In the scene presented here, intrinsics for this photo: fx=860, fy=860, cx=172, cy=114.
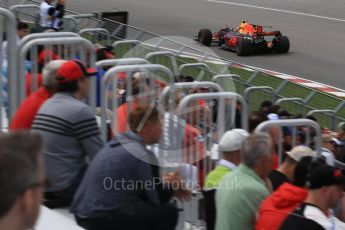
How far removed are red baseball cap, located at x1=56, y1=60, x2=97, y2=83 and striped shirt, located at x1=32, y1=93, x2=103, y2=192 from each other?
0.11m

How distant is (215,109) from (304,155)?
3.95 feet

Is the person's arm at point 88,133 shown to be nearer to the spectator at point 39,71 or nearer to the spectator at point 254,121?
the spectator at point 39,71

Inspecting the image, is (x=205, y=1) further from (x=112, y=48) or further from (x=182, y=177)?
(x=182, y=177)

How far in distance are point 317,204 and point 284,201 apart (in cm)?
39

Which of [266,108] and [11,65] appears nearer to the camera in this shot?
[11,65]

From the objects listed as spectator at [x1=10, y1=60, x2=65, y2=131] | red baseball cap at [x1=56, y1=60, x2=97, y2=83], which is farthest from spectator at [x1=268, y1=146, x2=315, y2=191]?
spectator at [x1=10, y1=60, x2=65, y2=131]

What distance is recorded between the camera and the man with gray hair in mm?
5270

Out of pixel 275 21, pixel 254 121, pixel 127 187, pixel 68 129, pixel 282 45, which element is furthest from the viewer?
pixel 275 21

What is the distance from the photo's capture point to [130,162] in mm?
4930

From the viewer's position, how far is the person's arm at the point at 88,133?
562 cm

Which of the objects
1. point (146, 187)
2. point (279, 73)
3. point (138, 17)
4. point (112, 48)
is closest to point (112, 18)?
point (279, 73)

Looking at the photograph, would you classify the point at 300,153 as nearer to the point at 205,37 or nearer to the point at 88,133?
the point at 88,133

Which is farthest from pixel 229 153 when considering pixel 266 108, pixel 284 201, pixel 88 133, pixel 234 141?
pixel 266 108

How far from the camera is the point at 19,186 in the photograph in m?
2.59
